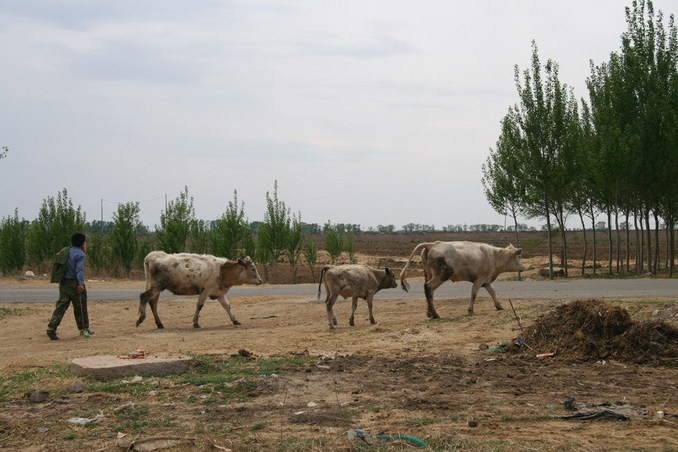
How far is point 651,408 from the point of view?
771cm

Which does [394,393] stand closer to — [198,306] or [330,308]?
[330,308]

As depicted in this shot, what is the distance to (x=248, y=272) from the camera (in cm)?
1939

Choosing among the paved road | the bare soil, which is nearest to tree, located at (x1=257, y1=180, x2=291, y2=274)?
the paved road

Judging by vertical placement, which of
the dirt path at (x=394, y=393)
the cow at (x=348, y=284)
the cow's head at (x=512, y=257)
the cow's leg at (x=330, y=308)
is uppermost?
the cow's head at (x=512, y=257)

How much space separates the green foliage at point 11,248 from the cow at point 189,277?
36.4 metres

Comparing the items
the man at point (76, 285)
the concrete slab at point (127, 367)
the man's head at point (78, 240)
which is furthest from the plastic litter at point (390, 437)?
the man's head at point (78, 240)

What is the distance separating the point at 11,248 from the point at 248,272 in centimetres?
3670

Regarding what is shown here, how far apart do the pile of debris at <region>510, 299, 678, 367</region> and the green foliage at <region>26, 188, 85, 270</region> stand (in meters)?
39.2

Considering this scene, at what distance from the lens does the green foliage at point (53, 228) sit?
46.4 m

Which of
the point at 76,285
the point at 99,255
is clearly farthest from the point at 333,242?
the point at 76,285

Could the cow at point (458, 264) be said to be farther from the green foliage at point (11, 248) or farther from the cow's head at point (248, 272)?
the green foliage at point (11, 248)

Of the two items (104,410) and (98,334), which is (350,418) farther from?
(98,334)

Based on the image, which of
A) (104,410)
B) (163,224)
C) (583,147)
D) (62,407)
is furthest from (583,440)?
(163,224)

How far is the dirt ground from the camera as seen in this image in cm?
668
